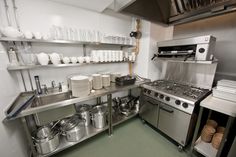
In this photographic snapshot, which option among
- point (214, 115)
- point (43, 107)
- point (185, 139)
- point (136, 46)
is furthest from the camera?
point (136, 46)

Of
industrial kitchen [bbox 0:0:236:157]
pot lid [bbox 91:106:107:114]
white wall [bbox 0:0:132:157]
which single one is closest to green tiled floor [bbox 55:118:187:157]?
industrial kitchen [bbox 0:0:236:157]

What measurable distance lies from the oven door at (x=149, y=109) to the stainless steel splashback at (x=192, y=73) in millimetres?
727

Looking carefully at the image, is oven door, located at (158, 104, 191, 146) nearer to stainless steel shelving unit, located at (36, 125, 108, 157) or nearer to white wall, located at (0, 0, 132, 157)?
stainless steel shelving unit, located at (36, 125, 108, 157)

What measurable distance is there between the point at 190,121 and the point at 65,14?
234 centimetres

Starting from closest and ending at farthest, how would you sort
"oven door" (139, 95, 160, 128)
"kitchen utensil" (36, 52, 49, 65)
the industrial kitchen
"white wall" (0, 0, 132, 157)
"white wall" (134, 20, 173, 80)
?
"white wall" (0, 0, 132, 157) < the industrial kitchen < "kitchen utensil" (36, 52, 49, 65) < "oven door" (139, 95, 160, 128) < "white wall" (134, 20, 173, 80)

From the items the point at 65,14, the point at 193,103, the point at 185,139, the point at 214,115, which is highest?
the point at 65,14

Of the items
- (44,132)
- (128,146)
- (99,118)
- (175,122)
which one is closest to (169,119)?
(175,122)

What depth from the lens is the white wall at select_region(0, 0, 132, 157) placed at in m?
1.04

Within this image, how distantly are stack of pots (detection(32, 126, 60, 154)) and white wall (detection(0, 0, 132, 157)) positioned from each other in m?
0.14

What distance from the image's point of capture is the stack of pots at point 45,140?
126 centimetres

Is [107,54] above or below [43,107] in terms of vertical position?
above

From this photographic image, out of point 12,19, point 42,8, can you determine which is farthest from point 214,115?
point 12,19

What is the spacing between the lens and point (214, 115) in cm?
170

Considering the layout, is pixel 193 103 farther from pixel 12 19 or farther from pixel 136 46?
pixel 12 19
